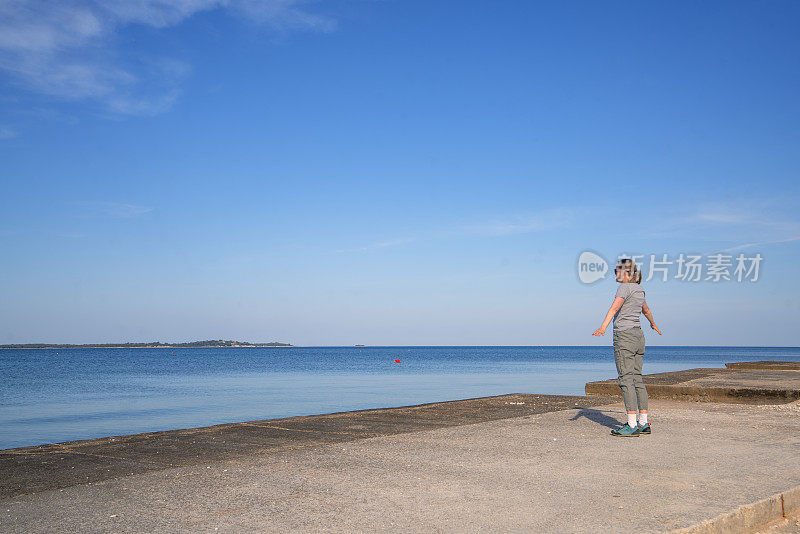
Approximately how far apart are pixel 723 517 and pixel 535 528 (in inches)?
45.9

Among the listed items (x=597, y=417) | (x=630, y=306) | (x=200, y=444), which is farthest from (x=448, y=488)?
(x=597, y=417)

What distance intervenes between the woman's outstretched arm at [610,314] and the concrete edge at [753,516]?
8.83 ft

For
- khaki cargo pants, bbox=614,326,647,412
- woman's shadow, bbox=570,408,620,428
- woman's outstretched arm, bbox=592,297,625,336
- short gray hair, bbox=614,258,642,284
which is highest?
short gray hair, bbox=614,258,642,284

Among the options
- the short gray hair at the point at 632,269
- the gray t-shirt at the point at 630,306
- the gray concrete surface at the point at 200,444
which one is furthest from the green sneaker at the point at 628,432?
the gray concrete surface at the point at 200,444

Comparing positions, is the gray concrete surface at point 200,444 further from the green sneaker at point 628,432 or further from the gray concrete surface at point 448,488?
the green sneaker at point 628,432

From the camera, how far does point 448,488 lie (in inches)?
181

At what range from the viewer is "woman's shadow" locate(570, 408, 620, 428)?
826 cm

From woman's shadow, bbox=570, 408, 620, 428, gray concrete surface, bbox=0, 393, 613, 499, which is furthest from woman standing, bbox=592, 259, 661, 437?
gray concrete surface, bbox=0, 393, 613, 499

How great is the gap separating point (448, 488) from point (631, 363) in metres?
3.55

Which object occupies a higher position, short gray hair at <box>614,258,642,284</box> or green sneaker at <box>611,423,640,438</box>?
short gray hair at <box>614,258,642,284</box>

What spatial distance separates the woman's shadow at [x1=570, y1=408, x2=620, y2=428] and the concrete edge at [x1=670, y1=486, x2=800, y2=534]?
11.8ft

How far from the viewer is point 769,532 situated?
405cm

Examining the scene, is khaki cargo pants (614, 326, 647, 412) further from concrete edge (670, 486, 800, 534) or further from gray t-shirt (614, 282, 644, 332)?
concrete edge (670, 486, 800, 534)

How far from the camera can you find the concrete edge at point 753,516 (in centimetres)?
365
